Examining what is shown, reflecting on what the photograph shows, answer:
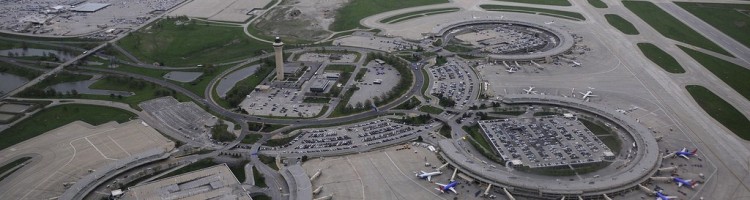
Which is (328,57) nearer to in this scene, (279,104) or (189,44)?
(279,104)

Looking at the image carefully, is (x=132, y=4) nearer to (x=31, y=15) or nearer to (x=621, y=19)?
(x=31, y=15)

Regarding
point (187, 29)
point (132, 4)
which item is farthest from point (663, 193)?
point (132, 4)

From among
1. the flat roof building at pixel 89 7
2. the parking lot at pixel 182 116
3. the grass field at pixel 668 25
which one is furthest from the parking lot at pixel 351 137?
the flat roof building at pixel 89 7

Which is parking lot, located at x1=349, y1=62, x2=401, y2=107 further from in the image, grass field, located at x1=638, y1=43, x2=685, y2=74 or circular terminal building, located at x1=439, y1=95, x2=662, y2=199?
grass field, located at x1=638, y1=43, x2=685, y2=74

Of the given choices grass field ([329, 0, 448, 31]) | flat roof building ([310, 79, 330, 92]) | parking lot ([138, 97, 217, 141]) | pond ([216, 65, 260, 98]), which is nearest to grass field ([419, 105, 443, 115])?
flat roof building ([310, 79, 330, 92])

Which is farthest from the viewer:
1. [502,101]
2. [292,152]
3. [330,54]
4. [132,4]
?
[132,4]

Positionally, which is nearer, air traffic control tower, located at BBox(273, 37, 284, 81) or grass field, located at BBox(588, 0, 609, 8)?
air traffic control tower, located at BBox(273, 37, 284, 81)

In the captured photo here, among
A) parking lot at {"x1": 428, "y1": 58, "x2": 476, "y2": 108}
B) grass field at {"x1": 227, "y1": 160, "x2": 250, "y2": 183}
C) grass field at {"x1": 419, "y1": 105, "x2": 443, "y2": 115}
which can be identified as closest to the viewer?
grass field at {"x1": 227, "y1": 160, "x2": 250, "y2": 183}
